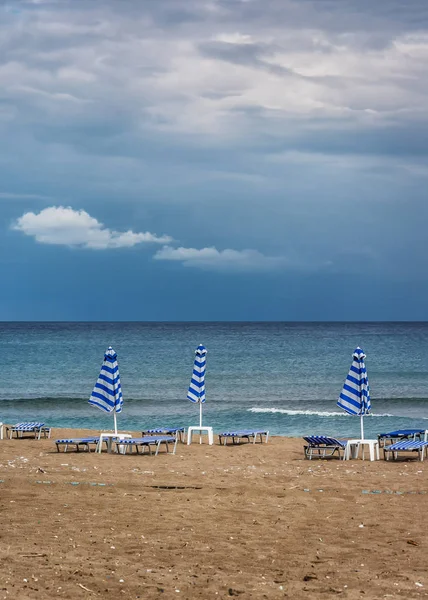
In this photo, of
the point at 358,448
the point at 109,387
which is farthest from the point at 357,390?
the point at 109,387

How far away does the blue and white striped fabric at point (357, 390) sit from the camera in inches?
625

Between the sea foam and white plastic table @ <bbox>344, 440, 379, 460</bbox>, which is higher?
white plastic table @ <bbox>344, 440, 379, 460</bbox>

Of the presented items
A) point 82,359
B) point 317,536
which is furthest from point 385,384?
point 317,536

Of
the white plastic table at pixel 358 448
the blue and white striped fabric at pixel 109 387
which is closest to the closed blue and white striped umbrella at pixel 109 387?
the blue and white striped fabric at pixel 109 387

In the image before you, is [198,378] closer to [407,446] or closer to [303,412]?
[407,446]

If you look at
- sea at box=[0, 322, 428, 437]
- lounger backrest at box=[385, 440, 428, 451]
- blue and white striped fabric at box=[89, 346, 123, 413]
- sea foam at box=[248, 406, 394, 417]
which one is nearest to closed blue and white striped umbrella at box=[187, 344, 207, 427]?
blue and white striped fabric at box=[89, 346, 123, 413]

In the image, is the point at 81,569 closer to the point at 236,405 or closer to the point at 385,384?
the point at 236,405

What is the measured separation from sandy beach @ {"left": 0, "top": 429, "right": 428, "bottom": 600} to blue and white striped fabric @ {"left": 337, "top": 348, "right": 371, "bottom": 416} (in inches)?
47.4

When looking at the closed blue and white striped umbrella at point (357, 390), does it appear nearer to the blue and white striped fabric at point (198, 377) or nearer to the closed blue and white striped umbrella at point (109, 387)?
the blue and white striped fabric at point (198, 377)

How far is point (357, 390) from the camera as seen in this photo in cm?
1590

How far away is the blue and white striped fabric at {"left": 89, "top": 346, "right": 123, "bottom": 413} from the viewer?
55.0 feet

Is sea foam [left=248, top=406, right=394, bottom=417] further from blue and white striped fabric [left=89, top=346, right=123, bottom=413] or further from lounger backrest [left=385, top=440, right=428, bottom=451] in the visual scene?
blue and white striped fabric [left=89, top=346, right=123, bottom=413]

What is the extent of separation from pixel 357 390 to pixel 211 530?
23.5 feet

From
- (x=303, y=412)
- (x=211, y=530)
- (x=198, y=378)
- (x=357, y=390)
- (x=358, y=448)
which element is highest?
(x=198, y=378)
